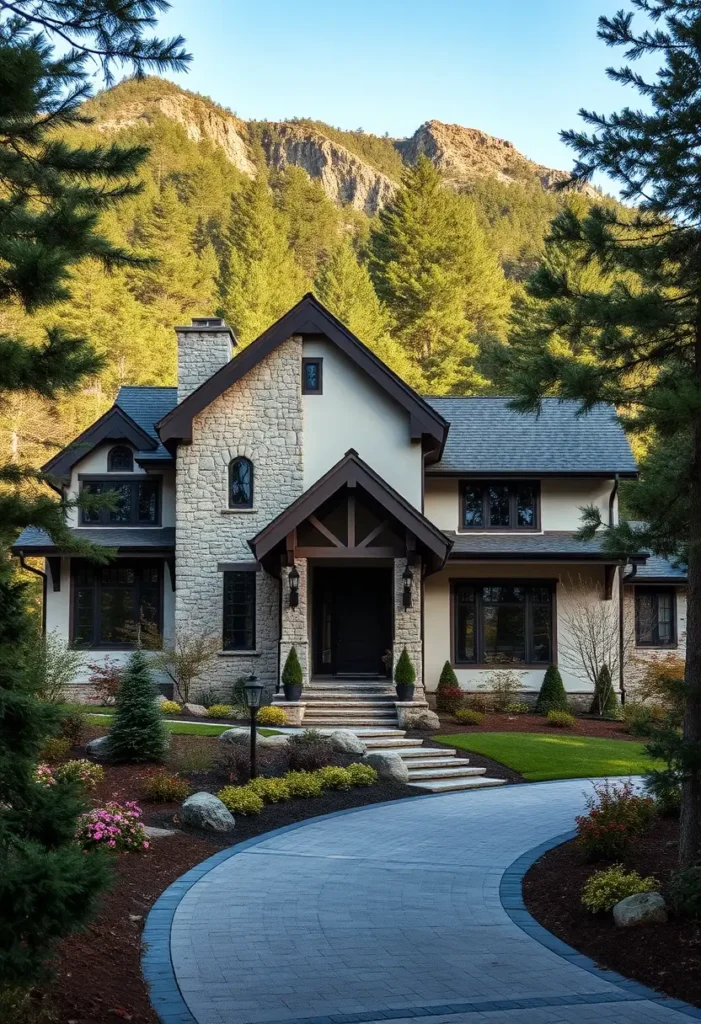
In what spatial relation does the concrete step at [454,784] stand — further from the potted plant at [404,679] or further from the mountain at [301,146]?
the mountain at [301,146]

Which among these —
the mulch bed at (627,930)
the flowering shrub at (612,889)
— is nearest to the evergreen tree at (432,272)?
the mulch bed at (627,930)

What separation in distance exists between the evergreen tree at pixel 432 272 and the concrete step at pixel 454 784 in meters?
36.1

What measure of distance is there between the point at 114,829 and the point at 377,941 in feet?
11.7

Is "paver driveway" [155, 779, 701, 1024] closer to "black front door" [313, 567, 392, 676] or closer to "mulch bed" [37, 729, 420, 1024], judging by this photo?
"mulch bed" [37, 729, 420, 1024]

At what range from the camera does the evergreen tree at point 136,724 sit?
49.2 feet

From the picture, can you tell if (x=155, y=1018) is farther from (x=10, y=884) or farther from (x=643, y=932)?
(x=643, y=932)

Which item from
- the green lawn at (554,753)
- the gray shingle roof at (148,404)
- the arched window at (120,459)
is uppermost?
the gray shingle roof at (148,404)

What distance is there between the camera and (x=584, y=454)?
84.8ft

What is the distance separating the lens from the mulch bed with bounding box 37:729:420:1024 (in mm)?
6312

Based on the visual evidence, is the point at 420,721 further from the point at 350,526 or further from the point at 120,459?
the point at 120,459

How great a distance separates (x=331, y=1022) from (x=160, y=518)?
19831 millimetres

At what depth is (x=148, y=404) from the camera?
2709cm

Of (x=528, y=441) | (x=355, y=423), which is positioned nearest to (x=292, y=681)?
(x=355, y=423)

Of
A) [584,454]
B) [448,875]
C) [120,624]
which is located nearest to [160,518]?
[120,624]
